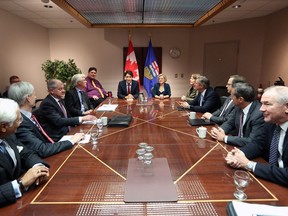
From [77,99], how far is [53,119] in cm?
104

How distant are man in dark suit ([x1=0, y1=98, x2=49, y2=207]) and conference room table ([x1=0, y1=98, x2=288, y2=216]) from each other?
50mm

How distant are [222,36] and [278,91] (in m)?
4.85

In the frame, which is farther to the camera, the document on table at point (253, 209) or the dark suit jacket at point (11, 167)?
the dark suit jacket at point (11, 167)

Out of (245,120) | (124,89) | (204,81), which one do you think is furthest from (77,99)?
A: (245,120)

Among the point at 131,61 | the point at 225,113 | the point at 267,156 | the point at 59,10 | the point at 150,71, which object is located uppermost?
the point at 59,10

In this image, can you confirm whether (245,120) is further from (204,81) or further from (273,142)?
(204,81)

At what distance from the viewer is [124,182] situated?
131 centimetres

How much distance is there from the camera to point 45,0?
142 inches

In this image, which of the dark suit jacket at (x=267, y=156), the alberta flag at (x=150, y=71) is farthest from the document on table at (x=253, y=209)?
the alberta flag at (x=150, y=71)

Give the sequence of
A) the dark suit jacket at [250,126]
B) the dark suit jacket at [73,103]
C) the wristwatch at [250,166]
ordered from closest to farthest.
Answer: the wristwatch at [250,166]
the dark suit jacket at [250,126]
the dark suit jacket at [73,103]

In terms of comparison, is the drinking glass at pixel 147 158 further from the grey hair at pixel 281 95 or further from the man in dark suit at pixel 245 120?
the grey hair at pixel 281 95

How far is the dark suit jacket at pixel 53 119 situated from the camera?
2.61 metres

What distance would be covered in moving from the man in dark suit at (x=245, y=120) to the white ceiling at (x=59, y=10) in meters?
2.40

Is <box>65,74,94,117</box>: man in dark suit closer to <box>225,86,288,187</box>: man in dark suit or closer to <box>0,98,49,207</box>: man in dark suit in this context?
<box>0,98,49,207</box>: man in dark suit
